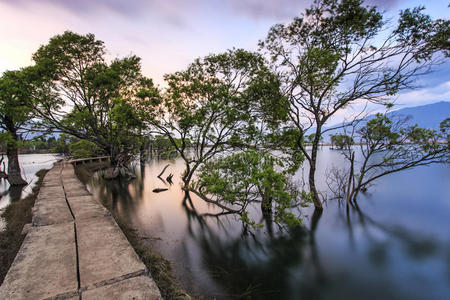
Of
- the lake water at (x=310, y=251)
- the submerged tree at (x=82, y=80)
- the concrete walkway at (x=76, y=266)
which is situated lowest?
the lake water at (x=310, y=251)

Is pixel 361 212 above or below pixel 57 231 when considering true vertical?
below

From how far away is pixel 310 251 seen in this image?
827 cm

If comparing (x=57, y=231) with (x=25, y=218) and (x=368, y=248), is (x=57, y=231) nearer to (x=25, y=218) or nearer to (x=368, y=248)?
(x=25, y=218)

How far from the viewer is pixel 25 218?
7188 millimetres

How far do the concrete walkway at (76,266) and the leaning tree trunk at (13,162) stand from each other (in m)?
13.5

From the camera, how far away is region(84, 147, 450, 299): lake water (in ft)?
19.7

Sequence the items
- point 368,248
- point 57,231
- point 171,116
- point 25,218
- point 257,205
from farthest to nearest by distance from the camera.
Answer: point 171,116
point 257,205
point 368,248
point 25,218
point 57,231

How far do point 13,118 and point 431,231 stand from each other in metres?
27.9

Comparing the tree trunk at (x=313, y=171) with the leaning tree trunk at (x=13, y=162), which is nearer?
the tree trunk at (x=313, y=171)

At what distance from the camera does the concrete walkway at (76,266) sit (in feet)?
8.63

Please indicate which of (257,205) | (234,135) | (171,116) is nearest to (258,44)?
(234,135)

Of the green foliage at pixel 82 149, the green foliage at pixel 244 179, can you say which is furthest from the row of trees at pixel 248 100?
the green foliage at pixel 82 149

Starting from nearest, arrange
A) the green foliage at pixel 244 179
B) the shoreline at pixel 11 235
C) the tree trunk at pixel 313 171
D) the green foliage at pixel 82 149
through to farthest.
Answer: the shoreline at pixel 11 235, the green foliage at pixel 244 179, the tree trunk at pixel 313 171, the green foliage at pixel 82 149

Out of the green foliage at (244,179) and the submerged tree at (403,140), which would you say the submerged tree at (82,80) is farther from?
the submerged tree at (403,140)
